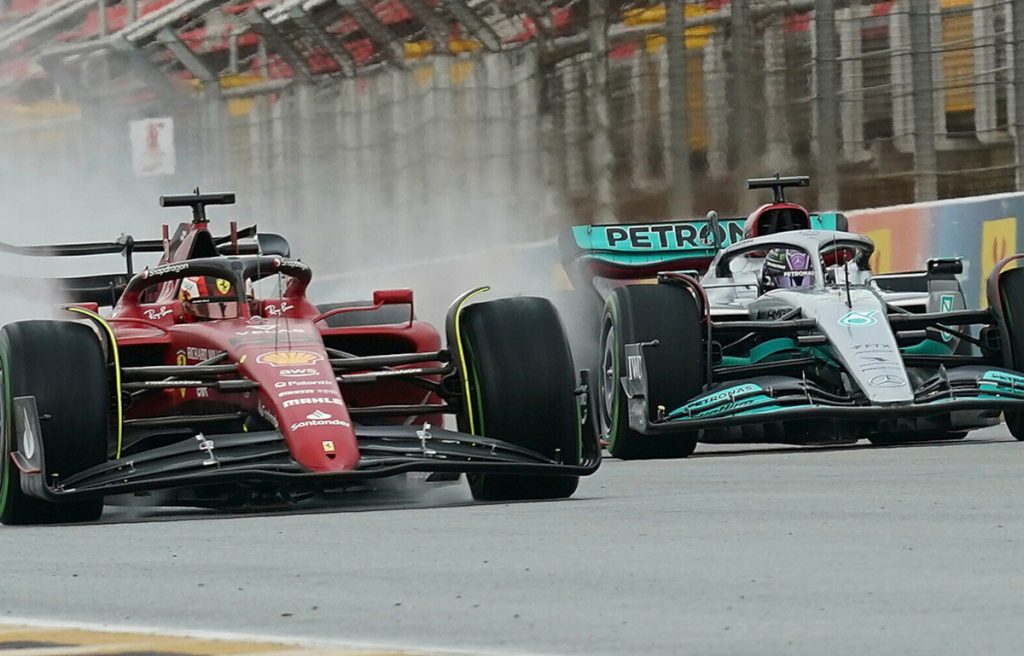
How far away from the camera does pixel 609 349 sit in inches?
563

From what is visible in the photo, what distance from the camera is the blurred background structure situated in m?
17.3

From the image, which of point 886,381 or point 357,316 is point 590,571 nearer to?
point 886,381

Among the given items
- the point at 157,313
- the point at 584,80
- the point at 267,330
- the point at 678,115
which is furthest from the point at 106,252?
the point at 584,80

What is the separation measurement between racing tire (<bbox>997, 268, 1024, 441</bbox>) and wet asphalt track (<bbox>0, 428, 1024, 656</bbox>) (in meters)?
3.37

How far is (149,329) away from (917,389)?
187 inches

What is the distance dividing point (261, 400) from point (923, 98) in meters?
8.80

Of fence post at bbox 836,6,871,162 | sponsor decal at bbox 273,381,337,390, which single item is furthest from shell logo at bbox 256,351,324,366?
fence post at bbox 836,6,871,162

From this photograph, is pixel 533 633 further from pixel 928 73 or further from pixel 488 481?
pixel 928 73

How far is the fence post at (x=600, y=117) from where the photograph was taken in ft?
67.9

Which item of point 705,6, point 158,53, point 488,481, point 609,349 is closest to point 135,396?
point 488,481

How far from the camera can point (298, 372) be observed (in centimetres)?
949

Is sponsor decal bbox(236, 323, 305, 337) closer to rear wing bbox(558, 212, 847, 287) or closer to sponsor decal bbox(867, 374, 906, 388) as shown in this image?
sponsor decal bbox(867, 374, 906, 388)

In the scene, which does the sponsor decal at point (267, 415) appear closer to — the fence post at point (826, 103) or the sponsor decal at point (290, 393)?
the sponsor decal at point (290, 393)

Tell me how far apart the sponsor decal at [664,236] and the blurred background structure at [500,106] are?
183 cm
